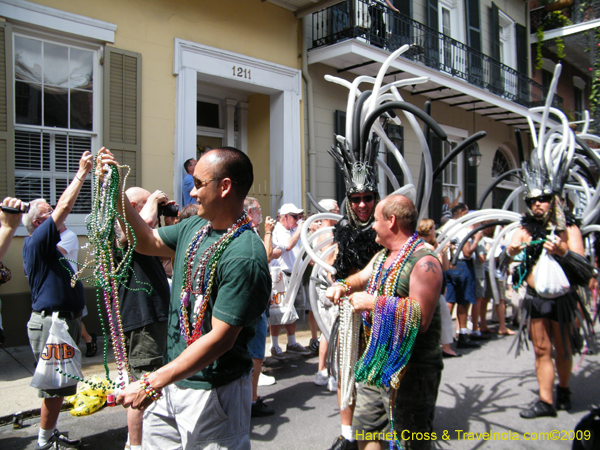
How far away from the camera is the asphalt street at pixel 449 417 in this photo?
3549mm

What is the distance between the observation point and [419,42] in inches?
423

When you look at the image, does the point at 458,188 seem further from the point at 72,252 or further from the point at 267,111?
the point at 72,252

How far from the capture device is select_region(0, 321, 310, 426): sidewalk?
400cm

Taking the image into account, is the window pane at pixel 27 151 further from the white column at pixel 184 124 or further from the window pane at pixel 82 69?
the white column at pixel 184 124

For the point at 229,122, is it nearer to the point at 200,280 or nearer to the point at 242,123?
the point at 242,123

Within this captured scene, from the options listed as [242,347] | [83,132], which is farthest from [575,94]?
[242,347]

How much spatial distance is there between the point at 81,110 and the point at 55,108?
32 cm

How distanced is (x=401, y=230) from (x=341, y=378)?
95 cm

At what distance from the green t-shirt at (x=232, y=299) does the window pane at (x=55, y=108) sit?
5.16 meters

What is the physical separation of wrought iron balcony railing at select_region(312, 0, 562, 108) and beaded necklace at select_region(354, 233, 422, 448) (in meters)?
7.14

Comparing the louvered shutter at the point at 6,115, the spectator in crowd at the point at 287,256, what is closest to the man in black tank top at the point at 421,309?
the spectator in crowd at the point at 287,256

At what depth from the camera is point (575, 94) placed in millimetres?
18906

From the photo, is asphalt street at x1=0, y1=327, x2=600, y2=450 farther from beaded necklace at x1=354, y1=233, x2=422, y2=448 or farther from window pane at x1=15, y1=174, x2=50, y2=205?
window pane at x1=15, y1=174, x2=50, y2=205

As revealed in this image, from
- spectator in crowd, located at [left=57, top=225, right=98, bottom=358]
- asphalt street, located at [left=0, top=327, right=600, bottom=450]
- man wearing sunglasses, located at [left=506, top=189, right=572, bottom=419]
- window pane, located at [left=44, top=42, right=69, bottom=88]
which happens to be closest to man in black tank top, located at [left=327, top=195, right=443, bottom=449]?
asphalt street, located at [left=0, top=327, right=600, bottom=450]
